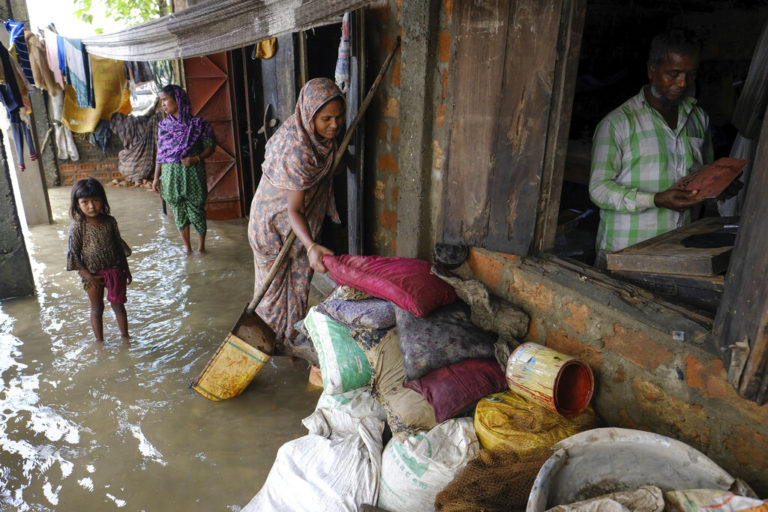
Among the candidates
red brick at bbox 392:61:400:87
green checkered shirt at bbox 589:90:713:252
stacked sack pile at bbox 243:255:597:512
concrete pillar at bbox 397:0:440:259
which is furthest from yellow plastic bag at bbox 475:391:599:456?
red brick at bbox 392:61:400:87

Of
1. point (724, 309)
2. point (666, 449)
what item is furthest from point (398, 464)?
point (724, 309)

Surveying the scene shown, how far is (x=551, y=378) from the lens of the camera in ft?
6.72

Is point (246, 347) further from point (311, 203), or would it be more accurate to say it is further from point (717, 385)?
point (717, 385)

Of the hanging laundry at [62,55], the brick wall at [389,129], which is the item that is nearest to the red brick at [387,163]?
the brick wall at [389,129]

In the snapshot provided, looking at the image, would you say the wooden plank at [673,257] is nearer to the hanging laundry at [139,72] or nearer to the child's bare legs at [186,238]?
the child's bare legs at [186,238]

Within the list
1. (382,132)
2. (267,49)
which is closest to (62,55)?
(267,49)

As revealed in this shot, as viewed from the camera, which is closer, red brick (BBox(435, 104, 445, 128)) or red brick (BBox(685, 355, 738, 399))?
red brick (BBox(685, 355, 738, 399))

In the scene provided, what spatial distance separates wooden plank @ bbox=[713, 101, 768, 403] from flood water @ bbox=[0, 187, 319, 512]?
7.02 feet

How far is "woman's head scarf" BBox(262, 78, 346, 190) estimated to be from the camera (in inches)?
118

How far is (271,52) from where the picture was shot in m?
5.35

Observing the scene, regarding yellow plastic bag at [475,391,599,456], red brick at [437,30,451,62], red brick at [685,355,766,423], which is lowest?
yellow plastic bag at [475,391,599,456]

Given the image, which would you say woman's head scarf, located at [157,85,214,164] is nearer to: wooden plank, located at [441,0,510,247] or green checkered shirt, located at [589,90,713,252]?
wooden plank, located at [441,0,510,247]

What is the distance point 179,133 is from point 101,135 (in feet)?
15.7

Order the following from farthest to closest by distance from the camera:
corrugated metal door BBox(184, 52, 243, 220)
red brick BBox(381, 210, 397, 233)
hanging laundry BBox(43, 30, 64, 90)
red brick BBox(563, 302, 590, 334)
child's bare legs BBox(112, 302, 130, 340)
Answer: corrugated metal door BBox(184, 52, 243, 220) → hanging laundry BBox(43, 30, 64, 90) → child's bare legs BBox(112, 302, 130, 340) → red brick BBox(381, 210, 397, 233) → red brick BBox(563, 302, 590, 334)
